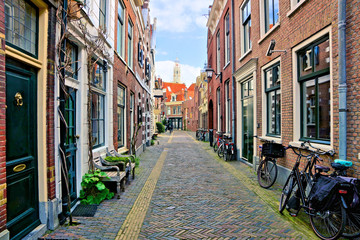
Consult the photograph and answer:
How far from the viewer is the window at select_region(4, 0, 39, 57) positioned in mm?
2846

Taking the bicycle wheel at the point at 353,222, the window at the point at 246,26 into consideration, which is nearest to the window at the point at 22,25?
the bicycle wheel at the point at 353,222

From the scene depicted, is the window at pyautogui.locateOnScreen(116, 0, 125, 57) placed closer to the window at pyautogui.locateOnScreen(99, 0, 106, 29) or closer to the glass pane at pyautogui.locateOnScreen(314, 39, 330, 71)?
the window at pyautogui.locateOnScreen(99, 0, 106, 29)

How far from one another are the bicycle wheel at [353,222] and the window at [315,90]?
171 centimetres

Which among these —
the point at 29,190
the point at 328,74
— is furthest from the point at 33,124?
the point at 328,74

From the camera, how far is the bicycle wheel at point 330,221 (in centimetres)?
297

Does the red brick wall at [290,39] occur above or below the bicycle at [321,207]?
A: above

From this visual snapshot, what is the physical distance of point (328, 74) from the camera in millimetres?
4500

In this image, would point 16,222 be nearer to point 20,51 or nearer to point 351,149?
point 20,51

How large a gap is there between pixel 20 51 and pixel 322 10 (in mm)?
5043

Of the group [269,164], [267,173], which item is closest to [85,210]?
[267,173]

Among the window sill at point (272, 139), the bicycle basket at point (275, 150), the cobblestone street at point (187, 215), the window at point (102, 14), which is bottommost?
the cobblestone street at point (187, 215)

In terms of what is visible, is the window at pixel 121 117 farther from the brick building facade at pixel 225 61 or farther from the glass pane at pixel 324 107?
the glass pane at pixel 324 107

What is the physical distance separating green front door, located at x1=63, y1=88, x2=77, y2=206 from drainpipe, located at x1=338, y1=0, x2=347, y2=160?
4576 millimetres

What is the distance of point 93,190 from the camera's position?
4.75 metres
